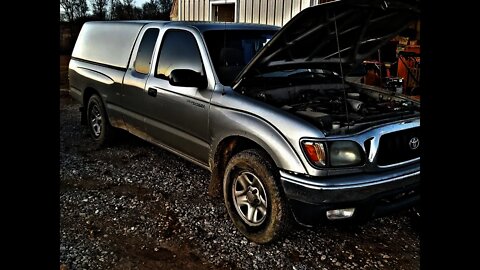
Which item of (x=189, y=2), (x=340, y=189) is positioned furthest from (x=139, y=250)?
(x=189, y=2)

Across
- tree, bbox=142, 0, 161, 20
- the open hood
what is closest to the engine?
the open hood

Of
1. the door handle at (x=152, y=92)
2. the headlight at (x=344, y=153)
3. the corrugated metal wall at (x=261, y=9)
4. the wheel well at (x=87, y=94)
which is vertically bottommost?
the headlight at (x=344, y=153)

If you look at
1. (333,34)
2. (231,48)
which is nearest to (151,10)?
(231,48)

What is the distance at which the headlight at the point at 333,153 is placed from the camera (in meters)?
2.80

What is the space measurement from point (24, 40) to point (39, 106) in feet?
0.25

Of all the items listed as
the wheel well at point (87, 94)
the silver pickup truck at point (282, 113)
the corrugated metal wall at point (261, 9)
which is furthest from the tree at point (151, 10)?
the silver pickup truck at point (282, 113)

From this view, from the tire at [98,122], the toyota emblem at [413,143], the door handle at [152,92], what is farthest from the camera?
the tire at [98,122]

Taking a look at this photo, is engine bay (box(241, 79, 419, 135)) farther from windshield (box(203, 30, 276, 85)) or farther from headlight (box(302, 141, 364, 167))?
windshield (box(203, 30, 276, 85))

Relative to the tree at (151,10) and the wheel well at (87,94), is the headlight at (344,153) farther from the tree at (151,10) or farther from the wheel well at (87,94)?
the tree at (151,10)

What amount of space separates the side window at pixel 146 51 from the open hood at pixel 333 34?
1.45m

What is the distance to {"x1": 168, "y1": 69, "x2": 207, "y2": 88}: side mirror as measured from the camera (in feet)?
12.1

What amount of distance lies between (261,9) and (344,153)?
748 cm

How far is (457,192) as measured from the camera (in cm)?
45

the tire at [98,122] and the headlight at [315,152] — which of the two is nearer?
the headlight at [315,152]
